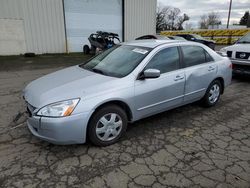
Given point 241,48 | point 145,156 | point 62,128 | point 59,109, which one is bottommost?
point 145,156

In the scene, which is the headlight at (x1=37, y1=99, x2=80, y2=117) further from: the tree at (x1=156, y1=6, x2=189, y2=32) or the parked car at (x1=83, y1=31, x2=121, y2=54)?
the tree at (x1=156, y1=6, x2=189, y2=32)

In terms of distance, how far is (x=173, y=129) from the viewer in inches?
156

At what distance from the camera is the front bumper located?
2.86m

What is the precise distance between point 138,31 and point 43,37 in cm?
822

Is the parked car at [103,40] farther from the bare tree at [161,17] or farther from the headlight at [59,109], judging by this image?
the bare tree at [161,17]

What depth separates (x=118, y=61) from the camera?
13.1 ft

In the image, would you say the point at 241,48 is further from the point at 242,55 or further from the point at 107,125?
the point at 107,125

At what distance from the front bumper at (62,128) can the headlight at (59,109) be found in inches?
2.1

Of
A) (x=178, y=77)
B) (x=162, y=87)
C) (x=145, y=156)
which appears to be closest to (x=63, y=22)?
(x=178, y=77)

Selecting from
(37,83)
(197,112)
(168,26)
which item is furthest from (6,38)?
(168,26)

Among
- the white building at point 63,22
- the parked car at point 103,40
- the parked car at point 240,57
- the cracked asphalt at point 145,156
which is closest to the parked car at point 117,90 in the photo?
the cracked asphalt at point 145,156

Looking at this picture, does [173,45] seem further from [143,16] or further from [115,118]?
[143,16]

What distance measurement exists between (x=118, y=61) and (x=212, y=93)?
2.33 meters

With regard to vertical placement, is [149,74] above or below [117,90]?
above
